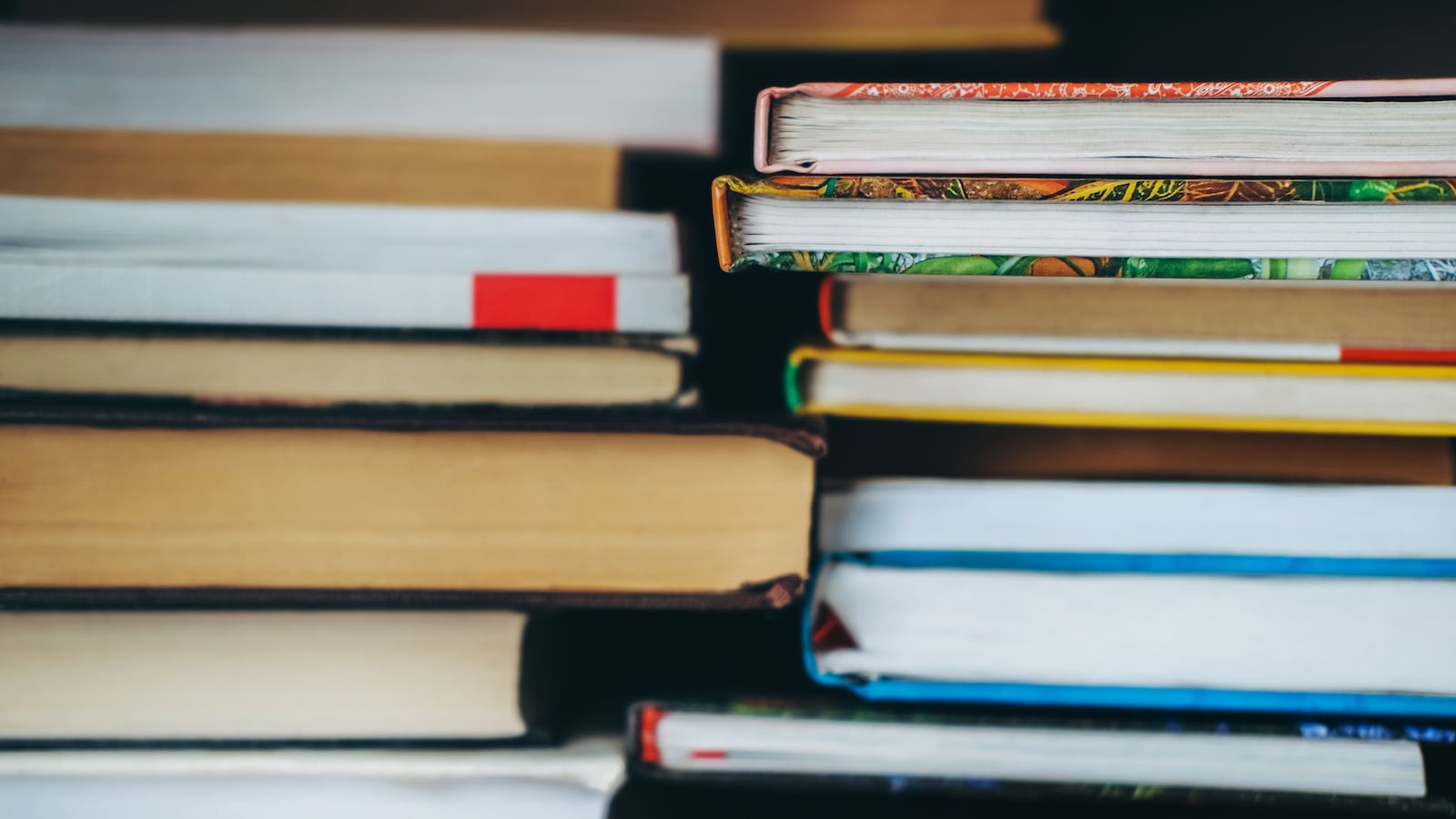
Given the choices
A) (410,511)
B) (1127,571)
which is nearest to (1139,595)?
(1127,571)

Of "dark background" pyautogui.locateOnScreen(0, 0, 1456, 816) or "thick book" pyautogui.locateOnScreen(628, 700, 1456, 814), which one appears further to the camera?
"dark background" pyautogui.locateOnScreen(0, 0, 1456, 816)

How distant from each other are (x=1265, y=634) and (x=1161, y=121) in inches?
10.6

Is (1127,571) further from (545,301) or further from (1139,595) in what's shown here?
(545,301)

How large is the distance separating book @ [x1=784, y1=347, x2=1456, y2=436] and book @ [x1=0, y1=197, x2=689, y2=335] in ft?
0.34

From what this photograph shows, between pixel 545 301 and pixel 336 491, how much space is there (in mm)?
141

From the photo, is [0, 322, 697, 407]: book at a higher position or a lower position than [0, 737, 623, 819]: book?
higher

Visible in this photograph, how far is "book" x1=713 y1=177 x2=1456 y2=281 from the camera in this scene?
346 millimetres

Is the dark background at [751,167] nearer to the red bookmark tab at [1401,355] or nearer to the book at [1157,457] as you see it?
the book at [1157,457]

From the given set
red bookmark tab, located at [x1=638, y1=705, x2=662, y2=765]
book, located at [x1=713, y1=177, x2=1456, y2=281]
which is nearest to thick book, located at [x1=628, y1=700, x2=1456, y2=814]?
red bookmark tab, located at [x1=638, y1=705, x2=662, y2=765]

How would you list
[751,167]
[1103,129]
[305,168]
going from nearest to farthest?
[1103,129] → [305,168] → [751,167]

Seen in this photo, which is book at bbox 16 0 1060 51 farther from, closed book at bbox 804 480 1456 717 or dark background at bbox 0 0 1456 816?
closed book at bbox 804 480 1456 717

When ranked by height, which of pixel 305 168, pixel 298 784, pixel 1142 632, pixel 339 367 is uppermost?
pixel 305 168

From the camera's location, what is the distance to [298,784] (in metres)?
0.44

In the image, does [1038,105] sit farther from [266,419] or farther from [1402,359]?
[266,419]
